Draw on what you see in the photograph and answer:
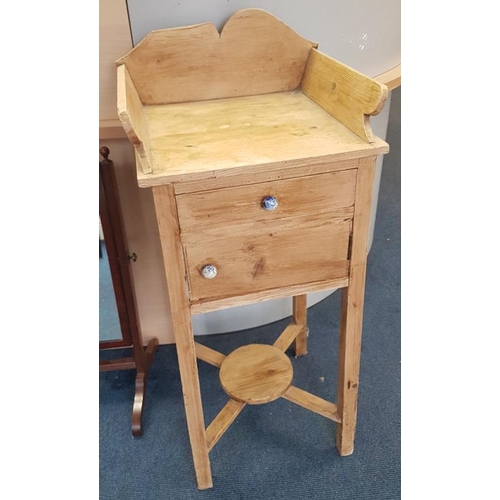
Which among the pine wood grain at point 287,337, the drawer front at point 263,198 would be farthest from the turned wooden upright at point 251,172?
the pine wood grain at point 287,337

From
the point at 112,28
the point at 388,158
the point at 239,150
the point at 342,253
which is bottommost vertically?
the point at 388,158

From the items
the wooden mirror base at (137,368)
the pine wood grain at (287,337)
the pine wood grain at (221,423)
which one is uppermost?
the pine wood grain at (287,337)

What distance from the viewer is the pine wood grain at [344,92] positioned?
838mm

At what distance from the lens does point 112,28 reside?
3.41ft

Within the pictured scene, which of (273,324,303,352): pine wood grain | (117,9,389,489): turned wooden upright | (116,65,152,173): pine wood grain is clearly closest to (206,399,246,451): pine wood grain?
(117,9,389,489): turned wooden upright

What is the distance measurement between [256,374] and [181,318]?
36 cm

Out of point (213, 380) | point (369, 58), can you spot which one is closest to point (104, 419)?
point (213, 380)

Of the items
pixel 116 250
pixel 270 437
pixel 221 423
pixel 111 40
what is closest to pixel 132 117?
pixel 111 40

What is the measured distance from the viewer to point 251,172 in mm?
811

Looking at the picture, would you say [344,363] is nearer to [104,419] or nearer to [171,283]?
[171,283]

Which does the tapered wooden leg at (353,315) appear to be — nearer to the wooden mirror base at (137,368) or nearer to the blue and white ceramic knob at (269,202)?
the blue and white ceramic knob at (269,202)

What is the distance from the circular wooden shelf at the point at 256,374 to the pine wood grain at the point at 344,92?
61 centimetres

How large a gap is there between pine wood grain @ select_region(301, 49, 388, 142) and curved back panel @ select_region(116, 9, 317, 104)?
63mm

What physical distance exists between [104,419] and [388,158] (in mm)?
2123
